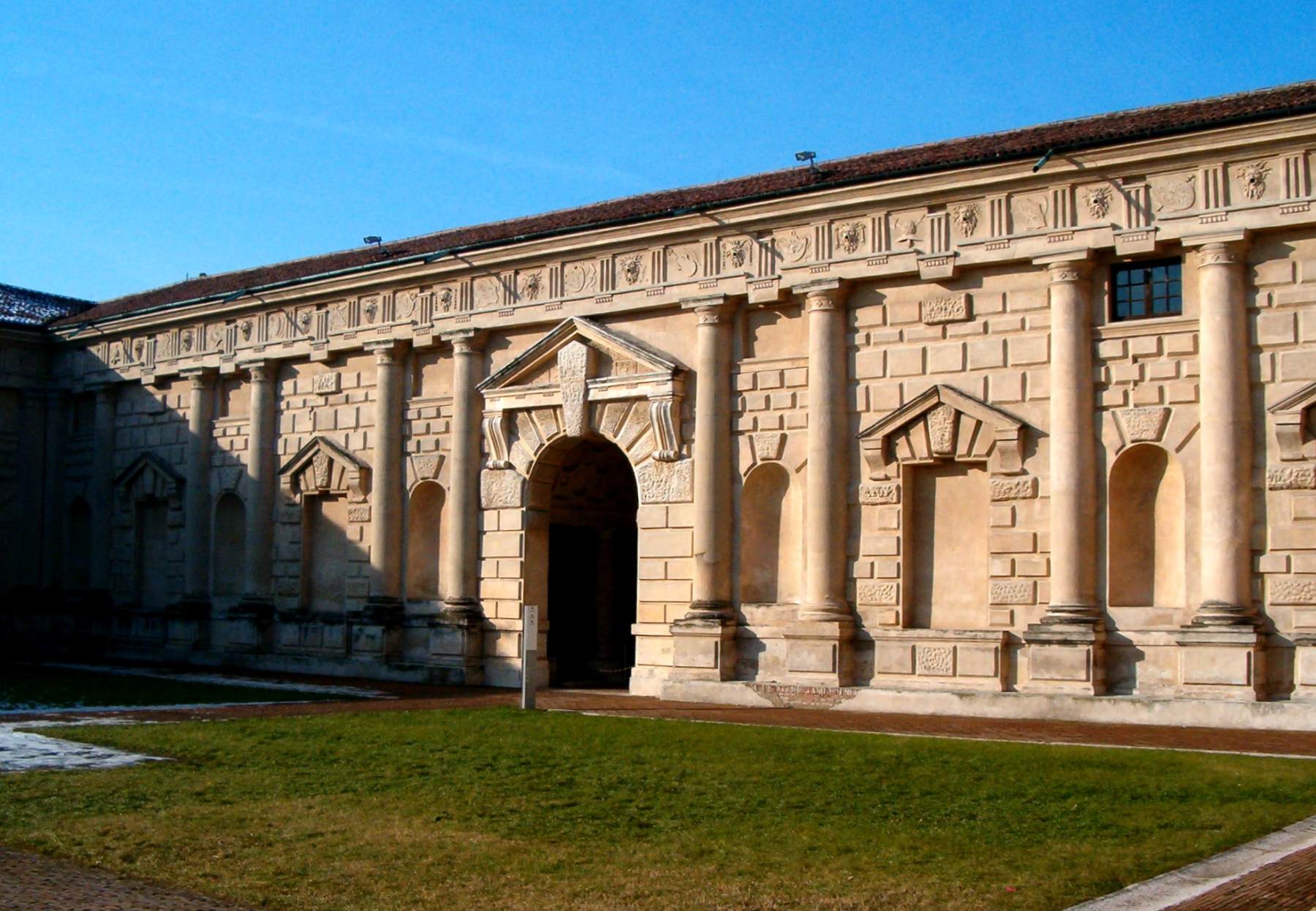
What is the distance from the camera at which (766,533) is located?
23141 mm

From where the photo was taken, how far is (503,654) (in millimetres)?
25781

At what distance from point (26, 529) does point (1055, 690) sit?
24678 mm

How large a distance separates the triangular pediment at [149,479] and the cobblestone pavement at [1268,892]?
26974mm

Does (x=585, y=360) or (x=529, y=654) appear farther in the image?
(x=585, y=360)

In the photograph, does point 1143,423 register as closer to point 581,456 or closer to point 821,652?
point 821,652

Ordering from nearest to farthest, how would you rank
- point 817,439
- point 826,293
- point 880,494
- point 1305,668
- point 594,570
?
point 1305,668 < point 880,494 < point 817,439 < point 826,293 < point 594,570

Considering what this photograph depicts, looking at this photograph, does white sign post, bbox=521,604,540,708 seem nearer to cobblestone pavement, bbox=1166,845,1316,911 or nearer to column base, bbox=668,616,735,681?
column base, bbox=668,616,735,681

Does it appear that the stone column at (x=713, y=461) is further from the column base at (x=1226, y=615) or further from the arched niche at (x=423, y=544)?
the column base at (x=1226, y=615)

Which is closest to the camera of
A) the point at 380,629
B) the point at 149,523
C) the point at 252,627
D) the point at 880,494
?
the point at 880,494

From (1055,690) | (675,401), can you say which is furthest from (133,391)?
(1055,690)

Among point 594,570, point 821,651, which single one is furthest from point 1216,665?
point 594,570

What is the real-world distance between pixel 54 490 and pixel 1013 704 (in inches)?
948

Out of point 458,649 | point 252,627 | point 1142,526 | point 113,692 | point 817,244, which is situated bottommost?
point 113,692

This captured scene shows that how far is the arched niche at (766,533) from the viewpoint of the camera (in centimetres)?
2288
